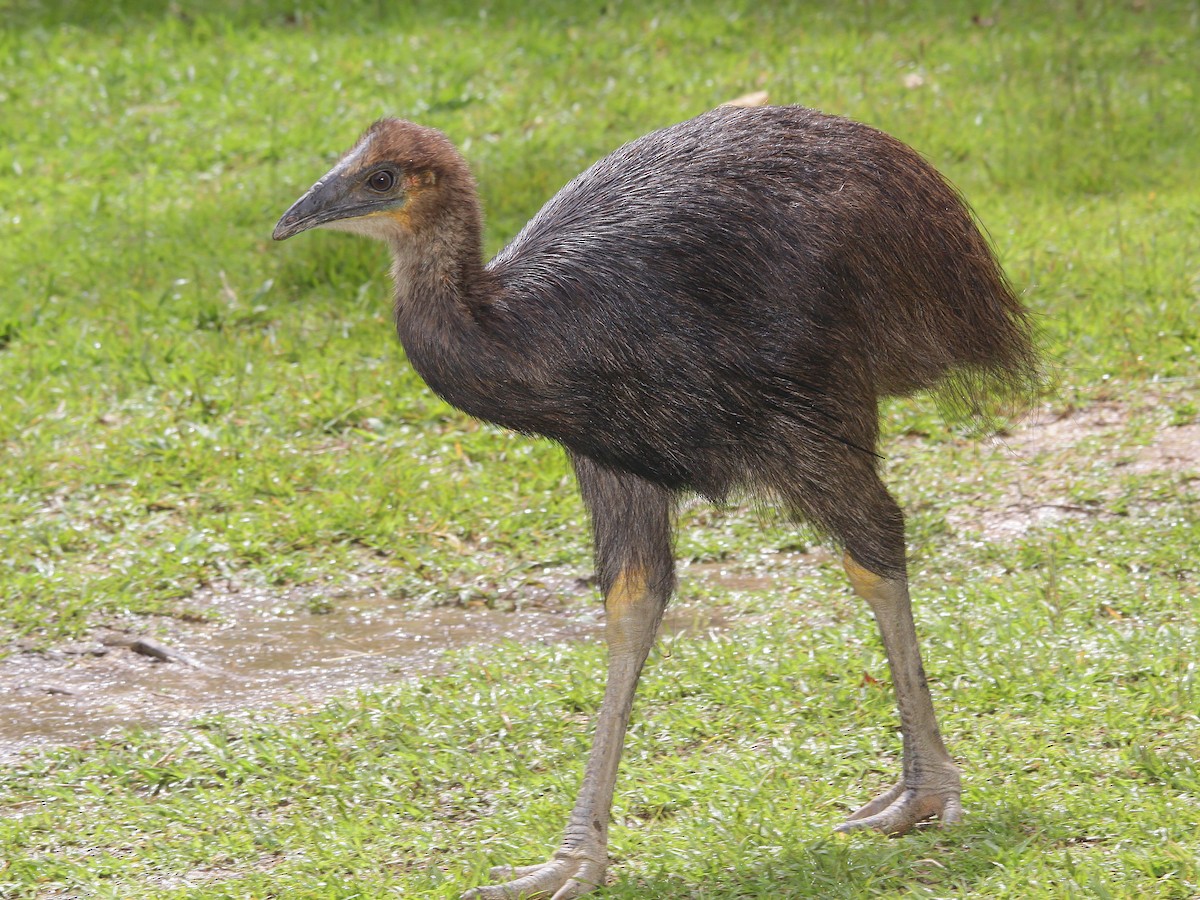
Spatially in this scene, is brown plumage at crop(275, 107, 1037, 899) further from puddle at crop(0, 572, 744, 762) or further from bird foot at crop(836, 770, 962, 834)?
puddle at crop(0, 572, 744, 762)

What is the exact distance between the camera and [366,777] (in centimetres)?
445

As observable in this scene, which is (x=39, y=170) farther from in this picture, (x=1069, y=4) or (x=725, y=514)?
(x=1069, y=4)

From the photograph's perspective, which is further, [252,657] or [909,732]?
[252,657]

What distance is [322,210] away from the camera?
3.85 meters

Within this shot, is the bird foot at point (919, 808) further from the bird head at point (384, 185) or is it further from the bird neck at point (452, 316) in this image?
the bird head at point (384, 185)

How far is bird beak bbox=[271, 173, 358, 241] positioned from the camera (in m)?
3.84

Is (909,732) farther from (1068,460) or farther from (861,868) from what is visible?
(1068,460)

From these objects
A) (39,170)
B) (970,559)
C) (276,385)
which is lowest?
(970,559)

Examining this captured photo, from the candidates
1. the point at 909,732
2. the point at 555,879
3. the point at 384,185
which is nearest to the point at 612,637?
the point at 555,879

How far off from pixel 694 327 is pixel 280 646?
7.25 ft

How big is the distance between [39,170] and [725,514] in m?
4.63

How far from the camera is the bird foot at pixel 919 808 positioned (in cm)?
398

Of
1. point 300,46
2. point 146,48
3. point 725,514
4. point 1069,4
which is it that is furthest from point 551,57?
point 725,514

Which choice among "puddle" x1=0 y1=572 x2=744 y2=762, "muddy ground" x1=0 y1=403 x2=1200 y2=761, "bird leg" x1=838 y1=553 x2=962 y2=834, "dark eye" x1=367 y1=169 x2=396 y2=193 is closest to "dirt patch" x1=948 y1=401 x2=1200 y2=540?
"muddy ground" x1=0 y1=403 x2=1200 y2=761
